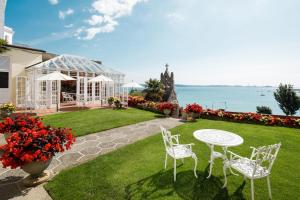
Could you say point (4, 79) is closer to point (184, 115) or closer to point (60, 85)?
point (60, 85)

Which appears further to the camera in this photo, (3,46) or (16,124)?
(3,46)

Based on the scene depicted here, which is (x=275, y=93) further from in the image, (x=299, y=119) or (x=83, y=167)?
(x=83, y=167)

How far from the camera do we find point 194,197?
11.0 ft

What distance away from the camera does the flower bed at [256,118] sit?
9.76 m

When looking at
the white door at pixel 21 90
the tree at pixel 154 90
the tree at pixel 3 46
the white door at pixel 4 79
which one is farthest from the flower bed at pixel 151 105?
the tree at pixel 3 46

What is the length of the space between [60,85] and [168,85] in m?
12.1

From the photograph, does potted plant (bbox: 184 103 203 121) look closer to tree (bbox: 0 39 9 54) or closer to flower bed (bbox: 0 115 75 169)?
flower bed (bbox: 0 115 75 169)

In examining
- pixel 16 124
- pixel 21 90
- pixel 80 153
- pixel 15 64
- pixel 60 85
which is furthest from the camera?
pixel 60 85

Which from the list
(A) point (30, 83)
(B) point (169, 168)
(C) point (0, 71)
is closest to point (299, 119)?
(B) point (169, 168)

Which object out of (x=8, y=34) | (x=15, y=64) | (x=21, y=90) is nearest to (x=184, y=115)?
(x=21, y=90)

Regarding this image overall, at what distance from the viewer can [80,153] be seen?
5.41m

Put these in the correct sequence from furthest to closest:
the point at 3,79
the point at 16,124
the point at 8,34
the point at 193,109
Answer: the point at 8,34 → the point at 3,79 → the point at 193,109 → the point at 16,124

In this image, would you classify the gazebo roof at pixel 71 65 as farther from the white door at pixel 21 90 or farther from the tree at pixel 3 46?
the tree at pixel 3 46

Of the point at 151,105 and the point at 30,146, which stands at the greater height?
the point at 151,105
